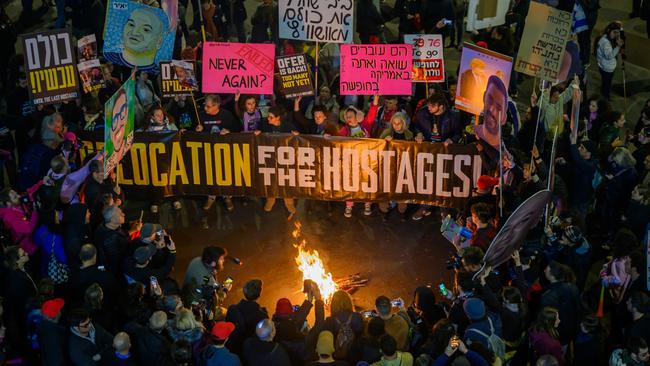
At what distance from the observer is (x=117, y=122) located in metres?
11.1

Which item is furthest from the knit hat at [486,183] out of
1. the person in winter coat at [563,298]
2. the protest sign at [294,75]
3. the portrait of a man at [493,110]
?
the protest sign at [294,75]

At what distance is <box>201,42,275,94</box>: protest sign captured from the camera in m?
13.0

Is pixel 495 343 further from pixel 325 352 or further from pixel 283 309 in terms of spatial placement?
pixel 283 309

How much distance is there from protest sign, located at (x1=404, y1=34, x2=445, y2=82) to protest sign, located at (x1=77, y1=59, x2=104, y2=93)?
522 centimetres

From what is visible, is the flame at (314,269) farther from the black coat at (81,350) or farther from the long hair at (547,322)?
the black coat at (81,350)

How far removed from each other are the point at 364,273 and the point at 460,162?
2.28m

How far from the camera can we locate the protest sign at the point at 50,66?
12.5 metres

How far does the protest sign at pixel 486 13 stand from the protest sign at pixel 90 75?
731 centimetres

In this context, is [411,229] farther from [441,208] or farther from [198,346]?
[198,346]

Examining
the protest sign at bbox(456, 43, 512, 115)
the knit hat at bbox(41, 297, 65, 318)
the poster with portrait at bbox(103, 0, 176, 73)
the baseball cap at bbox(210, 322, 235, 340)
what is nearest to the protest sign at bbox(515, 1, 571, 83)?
the protest sign at bbox(456, 43, 512, 115)

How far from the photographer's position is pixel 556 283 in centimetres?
905

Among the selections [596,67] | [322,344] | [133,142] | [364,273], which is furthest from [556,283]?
[596,67]

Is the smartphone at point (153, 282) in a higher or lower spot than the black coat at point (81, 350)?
higher

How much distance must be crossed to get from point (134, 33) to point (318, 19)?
9.86 feet
